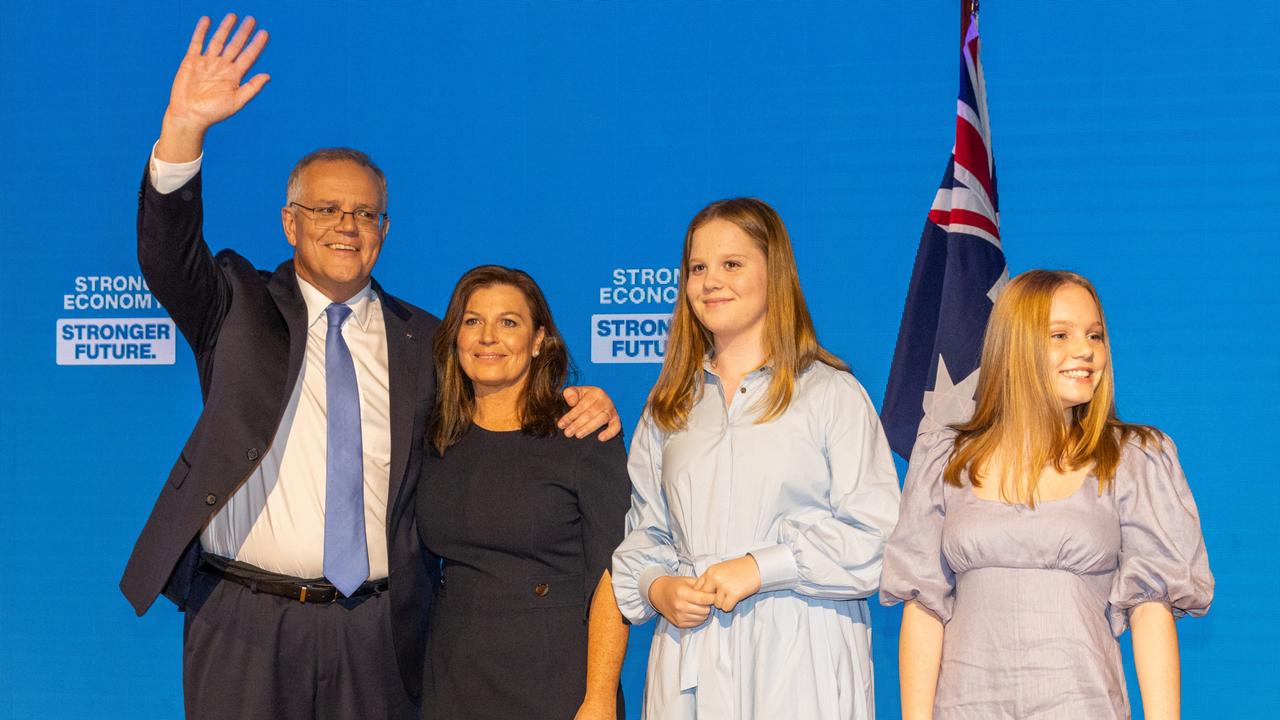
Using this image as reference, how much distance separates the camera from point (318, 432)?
2.84 meters

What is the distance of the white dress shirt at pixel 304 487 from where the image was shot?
2.75 meters

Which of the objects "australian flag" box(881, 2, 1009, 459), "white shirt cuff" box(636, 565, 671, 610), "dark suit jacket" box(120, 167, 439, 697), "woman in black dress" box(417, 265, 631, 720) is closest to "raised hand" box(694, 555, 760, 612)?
"white shirt cuff" box(636, 565, 671, 610)

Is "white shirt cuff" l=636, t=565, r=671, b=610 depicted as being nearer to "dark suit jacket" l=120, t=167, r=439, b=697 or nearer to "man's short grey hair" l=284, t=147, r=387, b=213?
"dark suit jacket" l=120, t=167, r=439, b=697

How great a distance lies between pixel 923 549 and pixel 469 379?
3.83ft

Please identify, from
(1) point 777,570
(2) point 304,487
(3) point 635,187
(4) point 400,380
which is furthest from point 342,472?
(3) point 635,187

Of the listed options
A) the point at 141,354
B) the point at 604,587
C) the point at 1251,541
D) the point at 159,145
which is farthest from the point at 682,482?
the point at 141,354

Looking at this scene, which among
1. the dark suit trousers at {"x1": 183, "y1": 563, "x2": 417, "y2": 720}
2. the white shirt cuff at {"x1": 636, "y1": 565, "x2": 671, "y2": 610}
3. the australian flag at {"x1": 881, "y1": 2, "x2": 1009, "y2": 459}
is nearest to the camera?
the white shirt cuff at {"x1": 636, "y1": 565, "x2": 671, "y2": 610}

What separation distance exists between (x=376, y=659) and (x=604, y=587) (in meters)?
0.60

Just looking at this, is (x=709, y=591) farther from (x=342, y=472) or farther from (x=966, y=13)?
(x=966, y=13)

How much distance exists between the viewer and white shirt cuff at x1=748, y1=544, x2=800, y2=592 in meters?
2.23

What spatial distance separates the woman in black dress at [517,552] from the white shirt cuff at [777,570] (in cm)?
42

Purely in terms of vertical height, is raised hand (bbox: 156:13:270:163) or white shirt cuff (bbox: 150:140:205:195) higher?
raised hand (bbox: 156:13:270:163)

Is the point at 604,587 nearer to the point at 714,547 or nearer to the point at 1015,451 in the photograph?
the point at 714,547

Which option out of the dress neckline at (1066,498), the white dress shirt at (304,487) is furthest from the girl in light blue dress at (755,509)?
the white dress shirt at (304,487)
